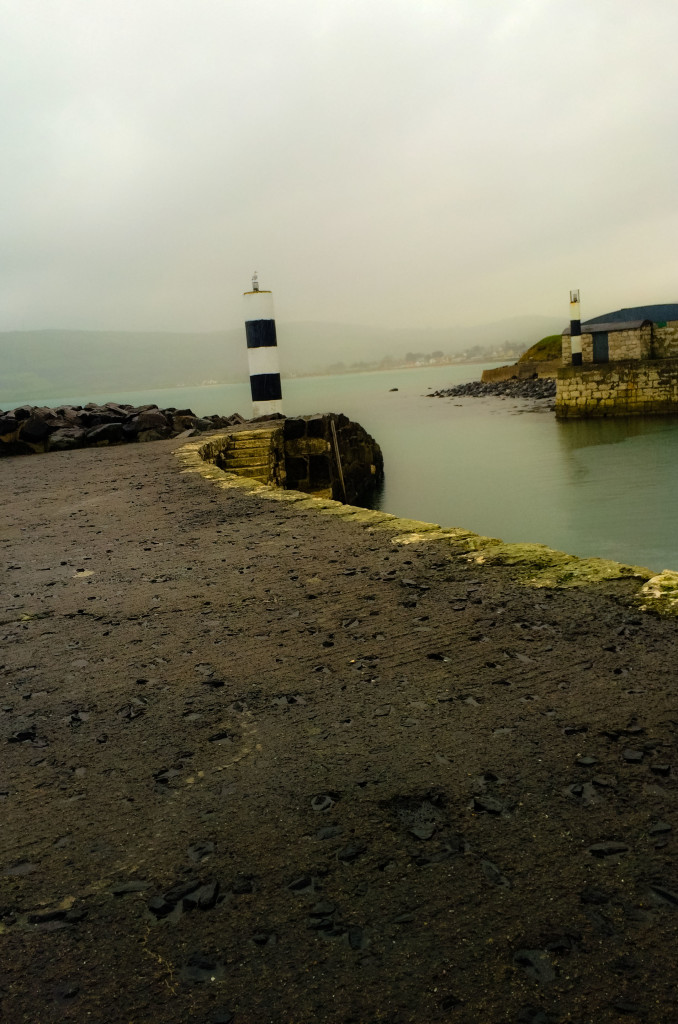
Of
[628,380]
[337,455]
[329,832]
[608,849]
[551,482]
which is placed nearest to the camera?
[608,849]

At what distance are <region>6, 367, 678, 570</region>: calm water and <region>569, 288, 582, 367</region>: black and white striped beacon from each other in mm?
4454

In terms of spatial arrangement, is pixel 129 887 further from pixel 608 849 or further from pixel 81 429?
pixel 81 429

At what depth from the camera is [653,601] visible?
2621mm

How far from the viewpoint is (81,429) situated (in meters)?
10.3

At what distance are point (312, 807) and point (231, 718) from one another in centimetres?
52

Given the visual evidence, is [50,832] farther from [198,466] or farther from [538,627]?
[198,466]

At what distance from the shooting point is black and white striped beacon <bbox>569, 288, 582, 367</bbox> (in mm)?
32594

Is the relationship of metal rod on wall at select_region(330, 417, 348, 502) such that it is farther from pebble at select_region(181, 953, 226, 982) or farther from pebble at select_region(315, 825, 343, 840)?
pebble at select_region(181, 953, 226, 982)

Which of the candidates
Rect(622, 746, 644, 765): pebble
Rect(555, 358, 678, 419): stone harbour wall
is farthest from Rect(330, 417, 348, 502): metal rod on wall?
Rect(555, 358, 678, 419): stone harbour wall

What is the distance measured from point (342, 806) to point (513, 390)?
4819 centimetres

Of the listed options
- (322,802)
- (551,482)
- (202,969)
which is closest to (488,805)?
(322,802)

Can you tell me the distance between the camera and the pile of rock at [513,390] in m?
42.5

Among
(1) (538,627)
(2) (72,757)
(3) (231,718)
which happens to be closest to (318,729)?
(3) (231,718)

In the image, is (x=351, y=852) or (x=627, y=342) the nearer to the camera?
(x=351, y=852)
